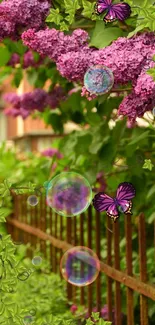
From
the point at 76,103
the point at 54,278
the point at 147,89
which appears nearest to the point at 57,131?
the point at 76,103

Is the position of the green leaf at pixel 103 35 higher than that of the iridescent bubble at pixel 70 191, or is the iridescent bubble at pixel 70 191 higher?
the green leaf at pixel 103 35

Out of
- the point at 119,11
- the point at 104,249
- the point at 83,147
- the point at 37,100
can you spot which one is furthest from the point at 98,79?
the point at 104,249

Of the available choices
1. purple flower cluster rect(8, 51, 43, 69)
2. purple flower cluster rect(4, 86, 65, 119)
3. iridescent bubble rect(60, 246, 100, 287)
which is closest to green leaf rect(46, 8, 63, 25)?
iridescent bubble rect(60, 246, 100, 287)

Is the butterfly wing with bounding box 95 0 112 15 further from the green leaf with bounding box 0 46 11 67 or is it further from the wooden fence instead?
the green leaf with bounding box 0 46 11 67

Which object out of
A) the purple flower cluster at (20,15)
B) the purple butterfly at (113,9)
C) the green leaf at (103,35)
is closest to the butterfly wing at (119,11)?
the purple butterfly at (113,9)

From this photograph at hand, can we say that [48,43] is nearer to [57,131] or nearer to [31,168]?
[57,131]

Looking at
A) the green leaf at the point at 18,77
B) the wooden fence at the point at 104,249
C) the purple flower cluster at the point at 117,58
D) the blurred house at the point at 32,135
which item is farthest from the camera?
the blurred house at the point at 32,135

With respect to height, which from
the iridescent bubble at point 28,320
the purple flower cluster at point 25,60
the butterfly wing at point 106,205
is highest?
the purple flower cluster at point 25,60

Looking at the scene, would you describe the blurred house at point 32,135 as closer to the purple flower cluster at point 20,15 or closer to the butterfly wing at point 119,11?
the purple flower cluster at point 20,15
